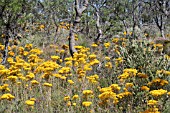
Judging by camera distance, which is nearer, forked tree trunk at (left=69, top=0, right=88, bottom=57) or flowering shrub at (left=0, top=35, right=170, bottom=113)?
flowering shrub at (left=0, top=35, right=170, bottom=113)

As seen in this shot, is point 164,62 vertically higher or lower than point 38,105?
higher

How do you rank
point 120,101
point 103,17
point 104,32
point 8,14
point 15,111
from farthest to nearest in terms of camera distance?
point 103,17 < point 104,32 < point 8,14 < point 15,111 < point 120,101

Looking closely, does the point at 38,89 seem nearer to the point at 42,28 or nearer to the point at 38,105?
the point at 38,105

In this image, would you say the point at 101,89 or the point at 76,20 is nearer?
the point at 101,89

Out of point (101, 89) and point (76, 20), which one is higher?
point (76, 20)

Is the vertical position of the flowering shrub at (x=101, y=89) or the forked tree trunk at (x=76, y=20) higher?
the forked tree trunk at (x=76, y=20)

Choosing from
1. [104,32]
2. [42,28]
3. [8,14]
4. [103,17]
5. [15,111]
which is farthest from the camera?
[42,28]

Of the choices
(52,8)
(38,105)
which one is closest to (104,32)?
(52,8)

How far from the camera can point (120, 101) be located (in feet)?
18.5

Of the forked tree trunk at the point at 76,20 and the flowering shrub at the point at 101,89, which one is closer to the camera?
the flowering shrub at the point at 101,89

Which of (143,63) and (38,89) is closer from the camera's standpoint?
(143,63)

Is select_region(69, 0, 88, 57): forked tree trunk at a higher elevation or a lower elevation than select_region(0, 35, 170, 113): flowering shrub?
higher

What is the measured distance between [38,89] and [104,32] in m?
8.01

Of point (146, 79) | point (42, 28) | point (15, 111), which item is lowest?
point (15, 111)
